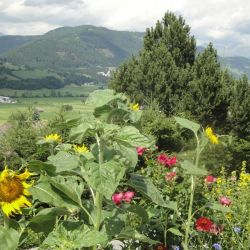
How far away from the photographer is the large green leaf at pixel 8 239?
2.37 metres

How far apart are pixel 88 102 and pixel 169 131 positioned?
24.9 m

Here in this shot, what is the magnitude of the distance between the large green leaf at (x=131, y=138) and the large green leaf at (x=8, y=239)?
74cm

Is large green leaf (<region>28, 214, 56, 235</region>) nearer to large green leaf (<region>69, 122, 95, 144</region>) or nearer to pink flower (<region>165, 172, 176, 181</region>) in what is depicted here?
large green leaf (<region>69, 122, 95, 144</region>)

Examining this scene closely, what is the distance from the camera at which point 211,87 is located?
32.8m

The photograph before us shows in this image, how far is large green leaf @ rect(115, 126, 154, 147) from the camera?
2.33 metres

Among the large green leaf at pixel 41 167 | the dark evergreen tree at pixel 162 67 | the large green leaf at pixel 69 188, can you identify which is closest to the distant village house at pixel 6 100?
the dark evergreen tree at pixel 162 67

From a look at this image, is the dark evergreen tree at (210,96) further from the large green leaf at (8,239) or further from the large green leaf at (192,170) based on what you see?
the large green leaf at (8,239)

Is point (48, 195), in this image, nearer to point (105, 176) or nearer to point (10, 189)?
point (10, 189)

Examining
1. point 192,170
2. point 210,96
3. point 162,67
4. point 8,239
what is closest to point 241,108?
point 210,96

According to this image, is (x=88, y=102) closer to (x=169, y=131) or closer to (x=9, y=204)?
(x=9, y=204)

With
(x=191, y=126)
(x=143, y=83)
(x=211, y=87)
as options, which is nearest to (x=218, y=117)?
(x=211, y=87)

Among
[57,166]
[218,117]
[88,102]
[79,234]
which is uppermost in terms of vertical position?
[88,102]

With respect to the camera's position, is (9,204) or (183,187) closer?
(9,204)

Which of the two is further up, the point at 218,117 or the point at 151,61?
the point at 151,61
